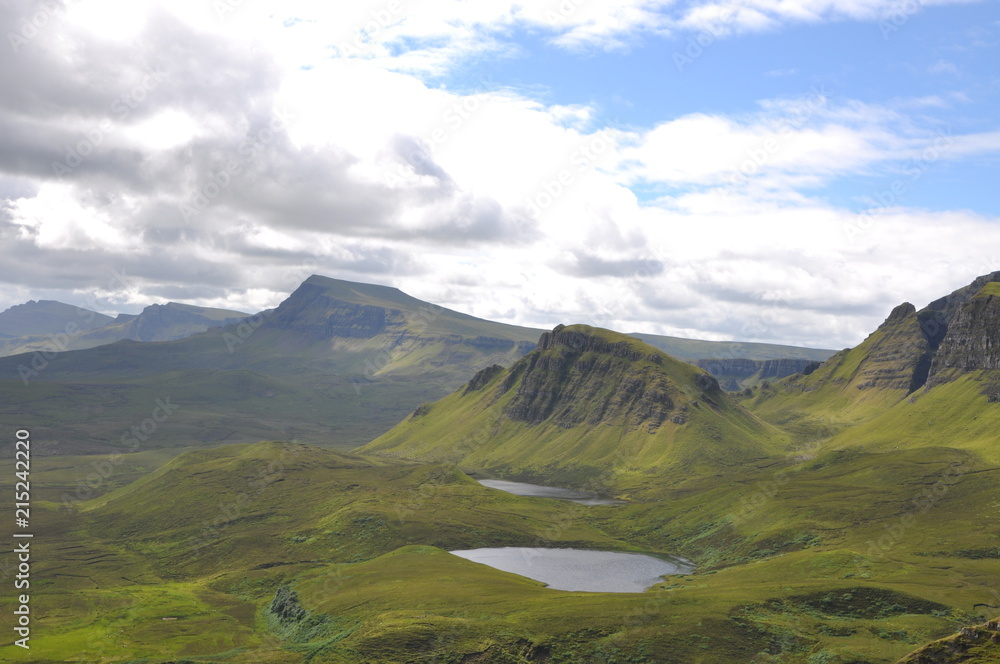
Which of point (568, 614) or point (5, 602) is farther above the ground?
point (568, 614)

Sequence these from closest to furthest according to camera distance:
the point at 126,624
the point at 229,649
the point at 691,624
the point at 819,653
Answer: the point at 819,653 → the point at 691,624 → the point at 229,649 → the point at 126,624

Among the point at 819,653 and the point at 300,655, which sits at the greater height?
the point at 819,653

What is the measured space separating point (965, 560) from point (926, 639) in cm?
6507

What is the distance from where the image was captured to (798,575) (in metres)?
176

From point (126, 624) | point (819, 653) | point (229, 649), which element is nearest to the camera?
point (819, 653)

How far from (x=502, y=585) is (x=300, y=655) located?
49469 millimetres

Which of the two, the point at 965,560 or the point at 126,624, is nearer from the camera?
the point at 126,624

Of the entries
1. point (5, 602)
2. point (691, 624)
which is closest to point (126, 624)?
point (5, 602)

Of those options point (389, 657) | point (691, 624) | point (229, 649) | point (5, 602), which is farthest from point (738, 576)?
point (5, 602)

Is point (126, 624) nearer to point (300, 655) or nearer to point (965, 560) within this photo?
point (300, 655)

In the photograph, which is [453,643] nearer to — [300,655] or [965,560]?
[300,655]

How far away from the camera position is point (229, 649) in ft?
495

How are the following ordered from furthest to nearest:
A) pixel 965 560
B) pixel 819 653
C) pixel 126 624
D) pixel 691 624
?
pixel 965 560, pixel 126 624, pixel 691 624, pixel 819 653

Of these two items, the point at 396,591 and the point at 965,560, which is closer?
the point at 396,591
